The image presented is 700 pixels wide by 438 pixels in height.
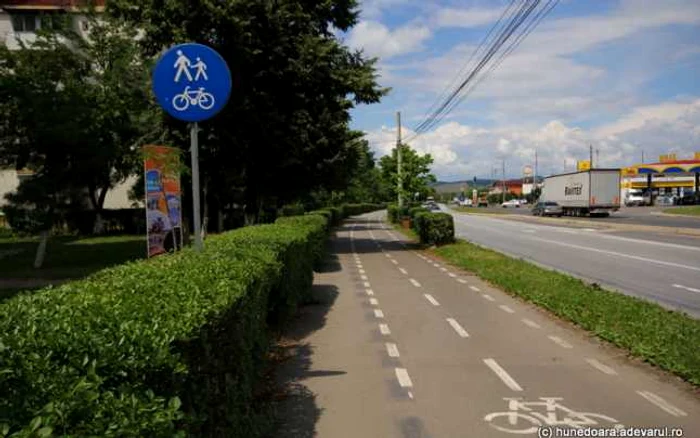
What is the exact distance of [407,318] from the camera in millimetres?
9625

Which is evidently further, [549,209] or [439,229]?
[549,209]

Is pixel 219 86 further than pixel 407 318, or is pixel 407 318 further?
pixel 407 318

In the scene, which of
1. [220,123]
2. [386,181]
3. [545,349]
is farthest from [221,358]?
[386,181]

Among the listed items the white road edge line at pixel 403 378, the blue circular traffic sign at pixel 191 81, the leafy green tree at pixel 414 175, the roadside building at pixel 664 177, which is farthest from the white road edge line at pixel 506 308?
the roadside building at pixel 664 177

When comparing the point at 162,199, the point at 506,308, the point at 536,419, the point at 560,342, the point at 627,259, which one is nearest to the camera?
the point at 536,419

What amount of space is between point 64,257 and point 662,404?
65.5ft

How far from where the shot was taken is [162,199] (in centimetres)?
1055

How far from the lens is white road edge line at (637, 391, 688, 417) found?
5246mm

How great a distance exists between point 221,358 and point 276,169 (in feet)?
63.3

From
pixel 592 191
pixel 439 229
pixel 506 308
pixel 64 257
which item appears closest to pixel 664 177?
pixel 592 191

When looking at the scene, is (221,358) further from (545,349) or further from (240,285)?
(545,349)

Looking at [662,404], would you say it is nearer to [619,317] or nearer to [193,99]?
[619,317]

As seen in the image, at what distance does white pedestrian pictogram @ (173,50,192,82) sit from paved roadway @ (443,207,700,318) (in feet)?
28.4

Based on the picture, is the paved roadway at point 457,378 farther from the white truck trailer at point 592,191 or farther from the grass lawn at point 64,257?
the white truck trailer at point 592,191
